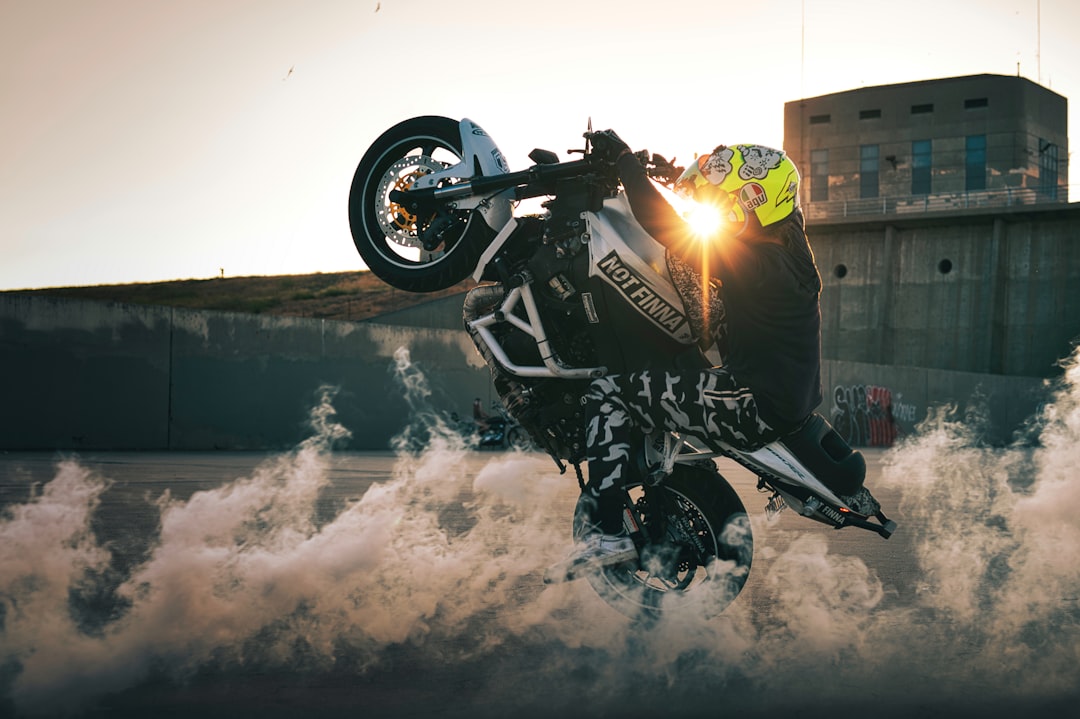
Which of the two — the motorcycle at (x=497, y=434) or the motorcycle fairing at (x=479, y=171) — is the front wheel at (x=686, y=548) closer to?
the motorcycle fairing at (x=479, y=171)

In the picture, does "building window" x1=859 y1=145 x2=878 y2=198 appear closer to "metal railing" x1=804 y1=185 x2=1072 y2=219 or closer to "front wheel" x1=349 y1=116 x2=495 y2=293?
"metal railing" x1=804 y1=185 x2=1072 y2=219

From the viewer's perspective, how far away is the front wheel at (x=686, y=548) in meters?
4.71

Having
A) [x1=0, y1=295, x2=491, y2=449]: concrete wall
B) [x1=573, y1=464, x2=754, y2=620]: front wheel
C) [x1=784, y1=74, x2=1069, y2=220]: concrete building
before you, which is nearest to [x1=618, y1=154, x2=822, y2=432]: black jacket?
[x1=573, y1=464, x2=754, y2=620]: front wheel

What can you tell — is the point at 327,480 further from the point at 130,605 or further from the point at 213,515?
the point at 130,605

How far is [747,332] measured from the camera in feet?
14.9

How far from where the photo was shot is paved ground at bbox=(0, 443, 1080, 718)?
3703 mm

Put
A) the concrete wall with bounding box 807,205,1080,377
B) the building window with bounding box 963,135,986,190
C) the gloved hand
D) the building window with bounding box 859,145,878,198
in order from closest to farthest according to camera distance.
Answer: the gloved hand
the concrete wall with bounding box 807,205,1080,377
the building window with bounding box 963,135,986,190
the building window with bounding box 859,145,878,198

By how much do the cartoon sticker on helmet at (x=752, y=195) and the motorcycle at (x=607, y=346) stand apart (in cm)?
43

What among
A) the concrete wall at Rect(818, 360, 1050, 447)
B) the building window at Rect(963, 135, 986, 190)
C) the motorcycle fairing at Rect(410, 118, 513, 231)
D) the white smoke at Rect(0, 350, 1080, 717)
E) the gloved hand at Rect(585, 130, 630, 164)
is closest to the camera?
the white smoke at Rect(0, 350, 1080, 717)

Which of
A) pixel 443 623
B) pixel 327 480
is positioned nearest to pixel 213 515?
pixel 443 623

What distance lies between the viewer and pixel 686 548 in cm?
476

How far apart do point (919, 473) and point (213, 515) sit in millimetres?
15725

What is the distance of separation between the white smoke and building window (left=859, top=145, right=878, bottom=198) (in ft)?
193

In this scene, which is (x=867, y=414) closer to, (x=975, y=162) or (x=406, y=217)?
(x=975, y=162)
